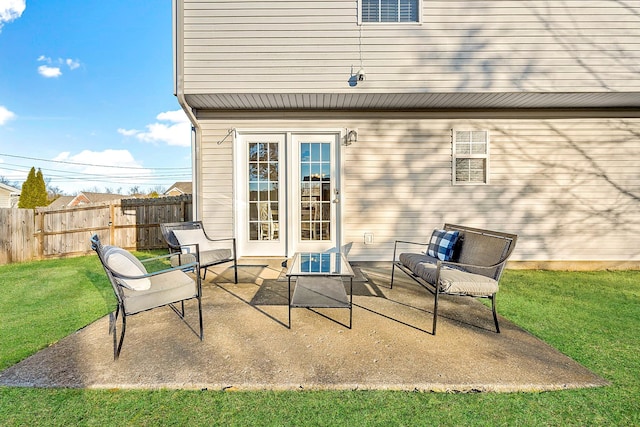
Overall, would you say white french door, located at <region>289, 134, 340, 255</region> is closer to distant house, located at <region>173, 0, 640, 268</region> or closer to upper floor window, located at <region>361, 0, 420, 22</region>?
distant house, located at <region>173, 0, 640, 268</region>

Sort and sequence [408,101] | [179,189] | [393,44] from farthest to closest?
1. [179,189]
2. [408,101]
3. [393,44]

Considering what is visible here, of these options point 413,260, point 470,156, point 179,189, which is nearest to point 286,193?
point 413,260

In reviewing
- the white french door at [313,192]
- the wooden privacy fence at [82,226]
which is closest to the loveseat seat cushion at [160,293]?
the white french door at [313,192]

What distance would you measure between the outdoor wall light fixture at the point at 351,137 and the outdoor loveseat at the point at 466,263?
210 centimetres

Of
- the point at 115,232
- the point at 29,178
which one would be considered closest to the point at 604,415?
the point at 115,232

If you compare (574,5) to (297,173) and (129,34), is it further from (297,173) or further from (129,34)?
(129,34)

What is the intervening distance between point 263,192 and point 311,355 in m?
3.29

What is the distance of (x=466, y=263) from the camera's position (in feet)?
10.0

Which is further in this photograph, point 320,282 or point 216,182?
point 216,182

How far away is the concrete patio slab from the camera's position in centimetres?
172

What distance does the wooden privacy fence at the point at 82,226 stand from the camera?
5.55 meters

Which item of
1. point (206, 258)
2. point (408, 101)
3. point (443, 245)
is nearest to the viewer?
point (443, 245)

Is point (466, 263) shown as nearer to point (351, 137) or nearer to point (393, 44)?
point (351, 137)

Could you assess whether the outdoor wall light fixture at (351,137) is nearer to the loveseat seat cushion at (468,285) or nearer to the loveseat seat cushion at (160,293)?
the loveseat seat cushion at (468,285)
